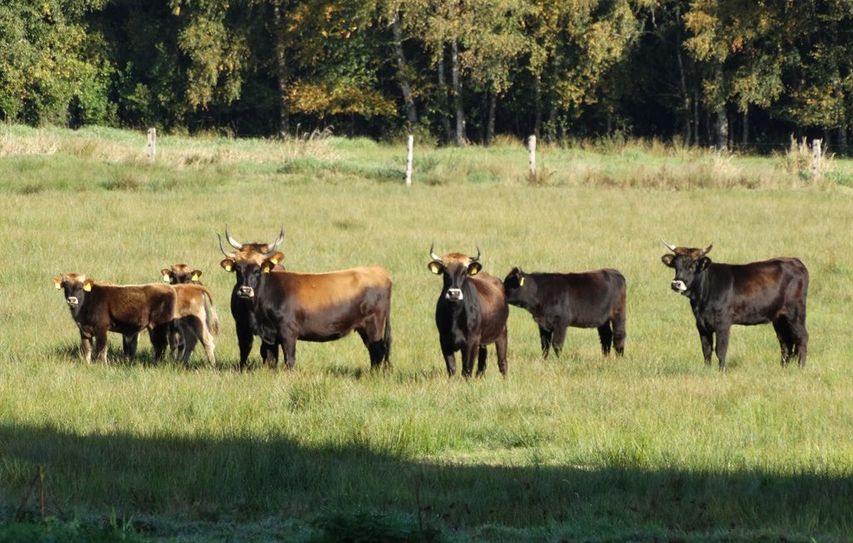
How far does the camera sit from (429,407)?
13594 mm

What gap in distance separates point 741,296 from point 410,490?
8456mm

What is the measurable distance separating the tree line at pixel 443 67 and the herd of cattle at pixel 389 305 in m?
35.5

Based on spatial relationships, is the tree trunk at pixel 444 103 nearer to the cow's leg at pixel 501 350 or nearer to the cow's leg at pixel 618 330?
the cow's leg at pixel 618 330

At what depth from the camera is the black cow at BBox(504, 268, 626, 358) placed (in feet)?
59.4

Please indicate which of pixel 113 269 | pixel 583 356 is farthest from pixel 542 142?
pixel 583 356

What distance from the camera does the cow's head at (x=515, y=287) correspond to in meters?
18.0

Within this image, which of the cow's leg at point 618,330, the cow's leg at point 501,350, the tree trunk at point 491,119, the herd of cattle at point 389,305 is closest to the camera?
the herd of cattle at point 389,305

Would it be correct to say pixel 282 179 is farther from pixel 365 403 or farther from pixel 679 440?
pixel 679 440

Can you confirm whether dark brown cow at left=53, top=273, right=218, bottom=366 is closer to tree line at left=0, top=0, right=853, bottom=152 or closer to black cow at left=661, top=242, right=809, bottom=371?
black cow at left=661, top=242, right=809, bottom=371

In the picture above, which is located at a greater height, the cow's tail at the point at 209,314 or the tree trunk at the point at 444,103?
the tree trunk at the point at 444,103

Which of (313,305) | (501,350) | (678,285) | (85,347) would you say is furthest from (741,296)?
(85,347)

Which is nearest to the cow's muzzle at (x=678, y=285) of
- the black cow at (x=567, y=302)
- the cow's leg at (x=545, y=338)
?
the black cow at (x=567, y=302)

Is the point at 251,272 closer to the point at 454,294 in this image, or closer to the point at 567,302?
the point at 454,294

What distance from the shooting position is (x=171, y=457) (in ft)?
36.2
